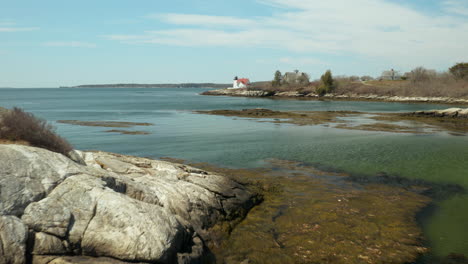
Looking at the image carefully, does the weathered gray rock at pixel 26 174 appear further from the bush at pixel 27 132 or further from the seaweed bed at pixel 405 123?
the seaweed bed at pixel 405 123

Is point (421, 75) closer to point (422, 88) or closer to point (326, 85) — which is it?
point (422, 88)

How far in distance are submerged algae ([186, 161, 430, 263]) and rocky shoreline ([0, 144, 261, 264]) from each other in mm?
1628

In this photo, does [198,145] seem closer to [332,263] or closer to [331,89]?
[332,263]

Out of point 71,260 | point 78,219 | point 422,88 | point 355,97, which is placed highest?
point 422,88

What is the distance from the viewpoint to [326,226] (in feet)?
37.4

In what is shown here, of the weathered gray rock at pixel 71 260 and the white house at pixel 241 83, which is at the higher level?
the white house at pixel 241 83

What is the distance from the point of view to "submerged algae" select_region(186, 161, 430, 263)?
966 centimetres

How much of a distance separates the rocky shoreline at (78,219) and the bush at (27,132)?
58.3 inches

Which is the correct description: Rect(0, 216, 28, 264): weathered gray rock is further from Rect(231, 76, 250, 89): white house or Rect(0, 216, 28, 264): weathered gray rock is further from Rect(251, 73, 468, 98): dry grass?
Rect(231, 76, 250, 89): white house

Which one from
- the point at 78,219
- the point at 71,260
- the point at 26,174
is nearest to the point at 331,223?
the point at 78,219

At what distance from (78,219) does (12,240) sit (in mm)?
1427

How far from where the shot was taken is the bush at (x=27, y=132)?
1040 centimetres

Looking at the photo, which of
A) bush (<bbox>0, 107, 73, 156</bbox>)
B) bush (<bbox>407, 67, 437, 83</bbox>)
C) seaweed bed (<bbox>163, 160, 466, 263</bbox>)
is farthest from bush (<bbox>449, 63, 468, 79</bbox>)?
bush (<bbox>0, 107, 73, 156</bbox>)

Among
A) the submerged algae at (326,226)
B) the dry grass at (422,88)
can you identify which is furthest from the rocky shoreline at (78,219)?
the dry grass at (422,88)
